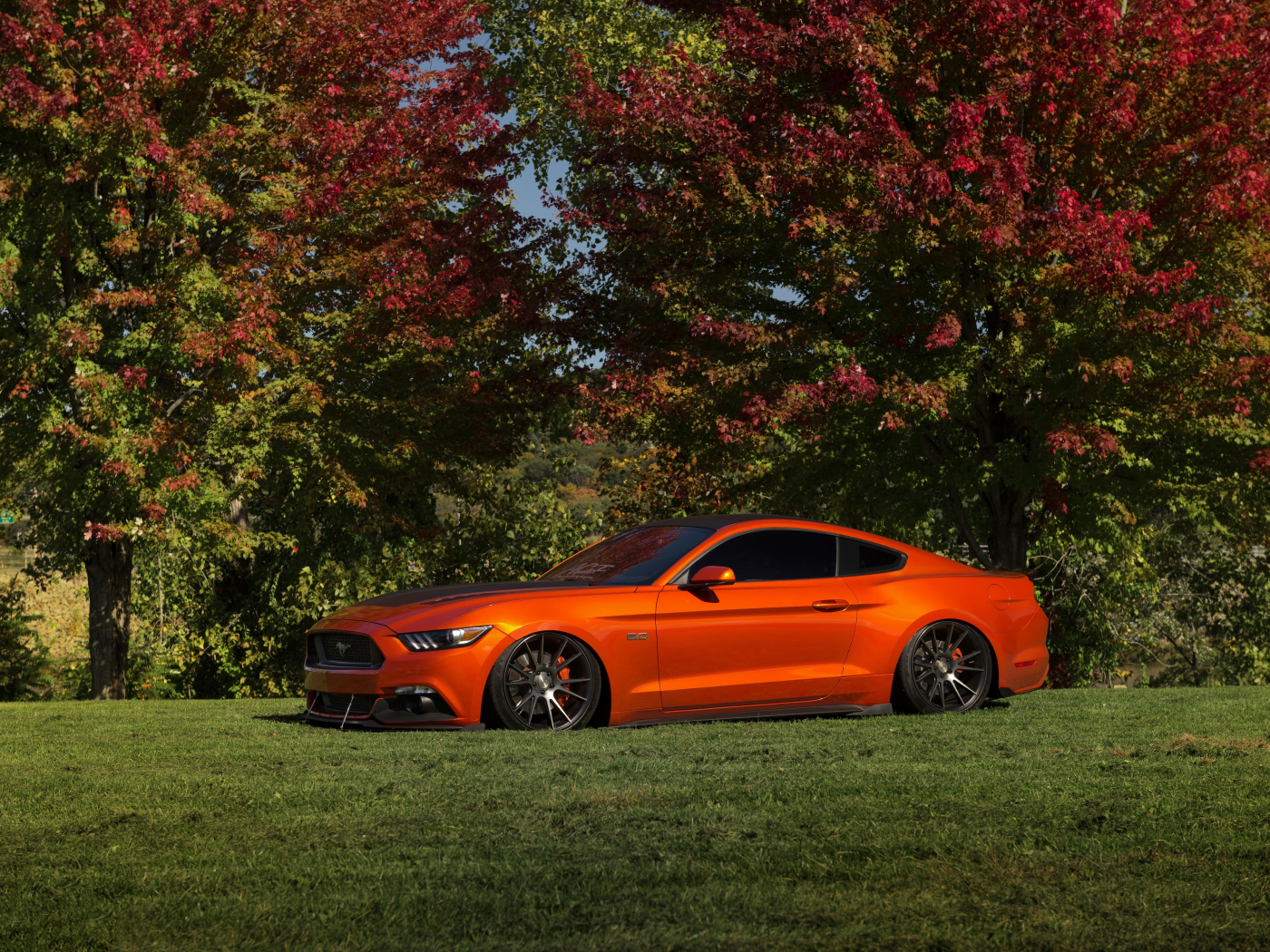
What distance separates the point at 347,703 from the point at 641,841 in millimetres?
4018

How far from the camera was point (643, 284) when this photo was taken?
1407cm

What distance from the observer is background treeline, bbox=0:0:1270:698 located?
11797mm

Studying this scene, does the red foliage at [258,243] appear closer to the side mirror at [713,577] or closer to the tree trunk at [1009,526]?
the tree trunk at [1009,526]

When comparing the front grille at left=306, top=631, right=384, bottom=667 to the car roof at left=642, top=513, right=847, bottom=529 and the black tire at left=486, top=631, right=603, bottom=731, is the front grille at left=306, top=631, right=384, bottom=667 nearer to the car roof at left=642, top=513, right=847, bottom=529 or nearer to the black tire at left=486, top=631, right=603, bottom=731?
the black tire at left=486, top=631, right=603, bottom=731

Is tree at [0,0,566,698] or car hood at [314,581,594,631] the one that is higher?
tree at [0,0,566,698]

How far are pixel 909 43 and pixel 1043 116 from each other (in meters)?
1.50

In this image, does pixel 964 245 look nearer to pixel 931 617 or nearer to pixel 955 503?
pixel 955 503

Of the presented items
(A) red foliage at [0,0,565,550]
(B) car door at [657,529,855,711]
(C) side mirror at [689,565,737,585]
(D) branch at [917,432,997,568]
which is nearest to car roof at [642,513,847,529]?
(B) car door at [657,529,855,711]

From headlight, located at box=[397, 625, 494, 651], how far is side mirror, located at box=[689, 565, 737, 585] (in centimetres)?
138

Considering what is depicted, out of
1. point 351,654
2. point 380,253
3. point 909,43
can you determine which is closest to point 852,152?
point 909,43

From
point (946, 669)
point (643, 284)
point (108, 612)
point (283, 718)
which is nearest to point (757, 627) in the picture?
point (946, 669)

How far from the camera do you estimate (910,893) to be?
12.1 feet

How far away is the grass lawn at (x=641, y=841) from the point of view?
343cm

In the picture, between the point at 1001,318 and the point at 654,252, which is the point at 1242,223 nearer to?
the point at 1001,318
